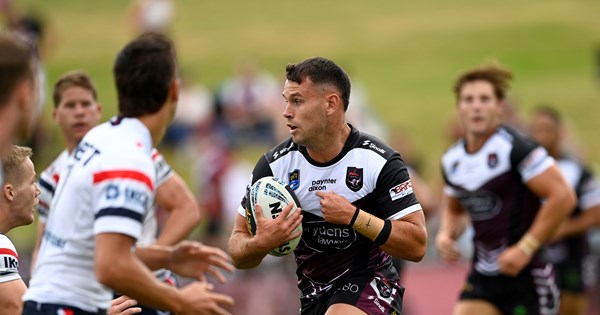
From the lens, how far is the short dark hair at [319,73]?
24.8ft

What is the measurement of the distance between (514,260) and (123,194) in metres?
4.85

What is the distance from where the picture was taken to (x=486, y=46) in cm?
3644

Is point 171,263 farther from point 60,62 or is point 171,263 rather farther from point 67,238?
point 60,62

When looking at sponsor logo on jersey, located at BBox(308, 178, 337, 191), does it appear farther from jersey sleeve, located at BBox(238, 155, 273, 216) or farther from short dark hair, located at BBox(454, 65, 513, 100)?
short dark hair, located at BBox(454, 65, 513, 100)

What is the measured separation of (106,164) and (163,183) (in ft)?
9.15

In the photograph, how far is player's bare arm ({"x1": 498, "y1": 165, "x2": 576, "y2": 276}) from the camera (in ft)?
32.4

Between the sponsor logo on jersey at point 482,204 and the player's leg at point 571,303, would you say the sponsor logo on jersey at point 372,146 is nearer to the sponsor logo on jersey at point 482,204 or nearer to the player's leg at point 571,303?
the sponsor logo on jersey at point 482,204

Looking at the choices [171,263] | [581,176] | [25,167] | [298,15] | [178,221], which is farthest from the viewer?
[298,15]

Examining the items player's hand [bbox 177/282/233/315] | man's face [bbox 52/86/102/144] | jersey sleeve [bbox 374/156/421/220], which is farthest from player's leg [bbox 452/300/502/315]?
player's hand [bbox 177/282/233/315]

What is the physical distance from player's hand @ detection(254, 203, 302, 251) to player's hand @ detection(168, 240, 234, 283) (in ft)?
0.95

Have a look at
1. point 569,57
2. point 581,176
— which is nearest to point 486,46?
point 569,57

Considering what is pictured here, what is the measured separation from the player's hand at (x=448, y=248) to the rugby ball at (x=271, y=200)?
321 centimetres

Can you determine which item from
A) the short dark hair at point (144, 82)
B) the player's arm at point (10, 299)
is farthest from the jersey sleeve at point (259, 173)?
the player's arm at point (10, 299)

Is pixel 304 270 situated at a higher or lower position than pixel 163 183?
lower
